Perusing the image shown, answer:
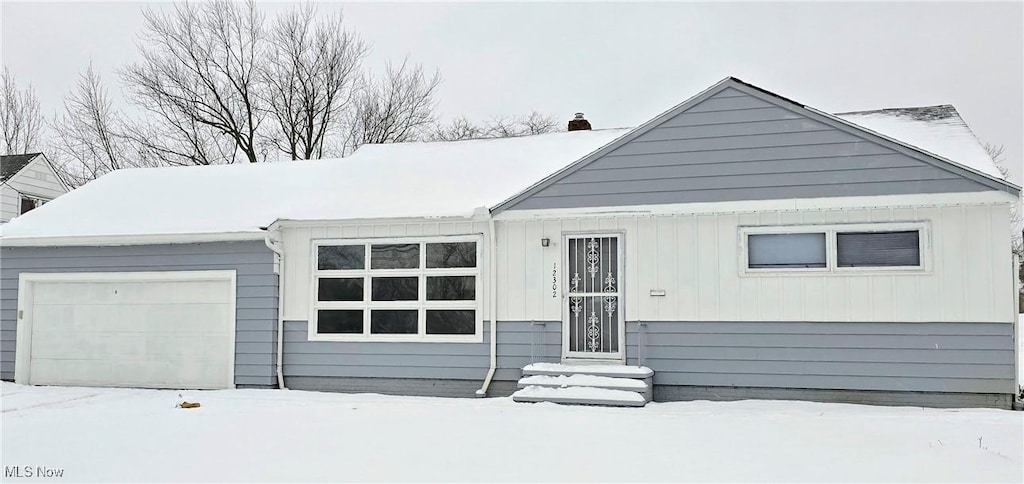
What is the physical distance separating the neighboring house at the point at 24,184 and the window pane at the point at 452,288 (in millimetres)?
16016

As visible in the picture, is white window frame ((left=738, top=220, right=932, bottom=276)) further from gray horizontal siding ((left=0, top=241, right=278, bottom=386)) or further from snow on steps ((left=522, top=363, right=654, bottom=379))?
gray horizontal siding ((left=0, top=241, right=278, bottom=386))

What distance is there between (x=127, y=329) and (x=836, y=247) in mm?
9850

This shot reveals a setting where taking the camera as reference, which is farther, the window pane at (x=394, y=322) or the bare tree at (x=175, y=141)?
the bare tree at (x=175, y=141)

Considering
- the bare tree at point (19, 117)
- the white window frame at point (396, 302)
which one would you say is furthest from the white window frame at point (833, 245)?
the bare tree at point (19, 117)

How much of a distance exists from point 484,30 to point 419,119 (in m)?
4.68

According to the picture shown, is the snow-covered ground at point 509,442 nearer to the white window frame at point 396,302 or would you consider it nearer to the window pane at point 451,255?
the white window frame at point 396,302

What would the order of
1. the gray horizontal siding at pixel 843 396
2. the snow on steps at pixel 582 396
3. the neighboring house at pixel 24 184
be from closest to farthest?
the gray horizontal siding at pixel 843 396 < the snow on steps at pixel 582 396 < the neighboring house at pixel 24 184

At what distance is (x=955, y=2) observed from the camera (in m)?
14.6

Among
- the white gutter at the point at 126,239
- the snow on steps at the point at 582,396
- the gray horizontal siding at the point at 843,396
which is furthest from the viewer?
the white gutter at the point at 126,239

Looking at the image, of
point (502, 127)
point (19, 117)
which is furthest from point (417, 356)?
point (19, 117)

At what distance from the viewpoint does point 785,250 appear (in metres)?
9.02

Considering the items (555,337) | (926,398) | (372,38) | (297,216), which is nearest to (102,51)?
(372,38)

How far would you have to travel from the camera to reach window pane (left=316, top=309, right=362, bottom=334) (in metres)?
10.6

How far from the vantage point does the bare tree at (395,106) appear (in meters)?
26.9
